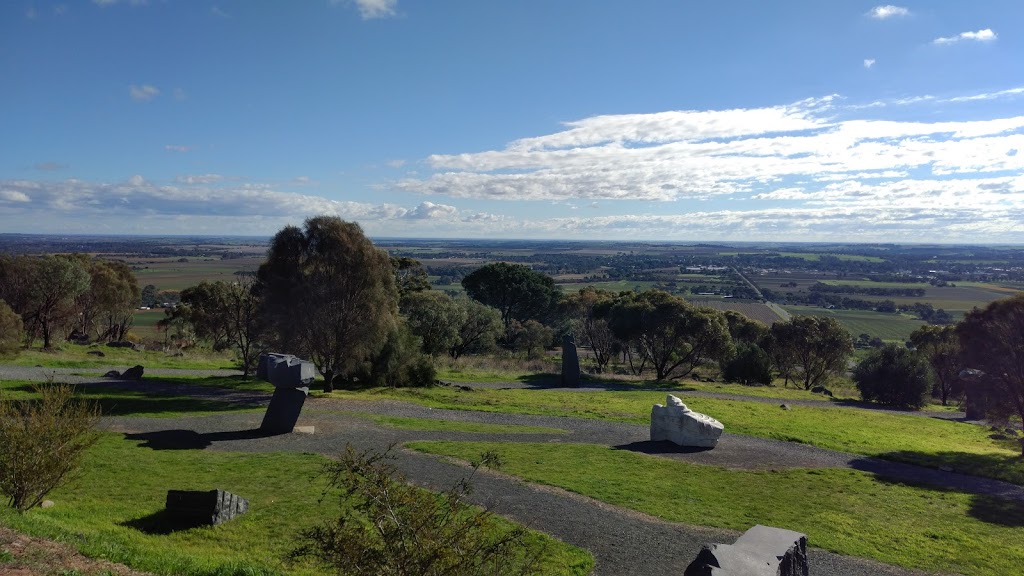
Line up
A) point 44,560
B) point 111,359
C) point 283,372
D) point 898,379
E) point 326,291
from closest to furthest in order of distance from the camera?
1. point 44,560
2. point 283,372
3. point 326,291
4. point 111,359
5. point 898,379

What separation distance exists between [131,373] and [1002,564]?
33.6m

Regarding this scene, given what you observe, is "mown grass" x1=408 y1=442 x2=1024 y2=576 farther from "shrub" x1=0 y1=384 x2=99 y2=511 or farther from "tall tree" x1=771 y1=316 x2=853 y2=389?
"tall tree" x1=771 y1=316 x2=853 y2=389

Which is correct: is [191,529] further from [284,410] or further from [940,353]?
[940,353]

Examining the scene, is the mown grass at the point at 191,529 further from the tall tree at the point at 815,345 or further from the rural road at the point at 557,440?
the tall tree at the point at 815,345

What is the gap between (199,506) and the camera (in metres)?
12.0

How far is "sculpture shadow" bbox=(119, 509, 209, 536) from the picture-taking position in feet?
37.5

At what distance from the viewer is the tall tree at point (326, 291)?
27.5 meters

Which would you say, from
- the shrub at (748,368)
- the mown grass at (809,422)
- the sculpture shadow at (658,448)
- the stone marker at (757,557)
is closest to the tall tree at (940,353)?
the shrub at (748,368)

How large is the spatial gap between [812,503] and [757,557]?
8.47 m

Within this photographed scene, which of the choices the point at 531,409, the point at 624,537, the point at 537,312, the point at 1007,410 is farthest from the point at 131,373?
the point at 537,312

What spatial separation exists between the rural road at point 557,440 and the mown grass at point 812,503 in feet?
2.22

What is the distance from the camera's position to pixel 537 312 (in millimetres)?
70250

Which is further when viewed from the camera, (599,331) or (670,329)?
(599,331)

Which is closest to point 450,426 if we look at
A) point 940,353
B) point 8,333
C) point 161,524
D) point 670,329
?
point 161,524
